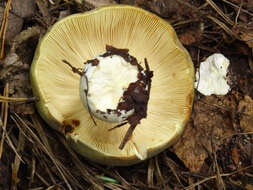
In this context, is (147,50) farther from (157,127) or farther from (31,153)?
(31,153)

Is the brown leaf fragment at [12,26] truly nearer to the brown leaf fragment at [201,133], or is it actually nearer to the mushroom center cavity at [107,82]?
the mushroom center cavity at [107,82]

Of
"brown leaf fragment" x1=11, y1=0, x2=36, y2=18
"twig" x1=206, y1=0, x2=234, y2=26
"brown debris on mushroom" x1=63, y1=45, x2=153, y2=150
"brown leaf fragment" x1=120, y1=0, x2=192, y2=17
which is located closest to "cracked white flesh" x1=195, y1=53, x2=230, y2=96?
"twig" x1=206, y1=0, x2=234, y2=26

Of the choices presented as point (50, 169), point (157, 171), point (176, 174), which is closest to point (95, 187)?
point (50, 169)

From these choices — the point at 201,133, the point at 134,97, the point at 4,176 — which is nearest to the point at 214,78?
the point at 201,133

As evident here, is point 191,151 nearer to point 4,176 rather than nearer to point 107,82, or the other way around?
point 107,82

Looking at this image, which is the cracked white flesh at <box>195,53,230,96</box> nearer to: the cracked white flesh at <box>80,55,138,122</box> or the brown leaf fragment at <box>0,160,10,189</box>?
the cracked white flesh at <box>80,55,138,122</box>

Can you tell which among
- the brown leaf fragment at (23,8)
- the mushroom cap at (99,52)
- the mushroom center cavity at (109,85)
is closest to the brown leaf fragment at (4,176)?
the mushroom cap at (99,52)
